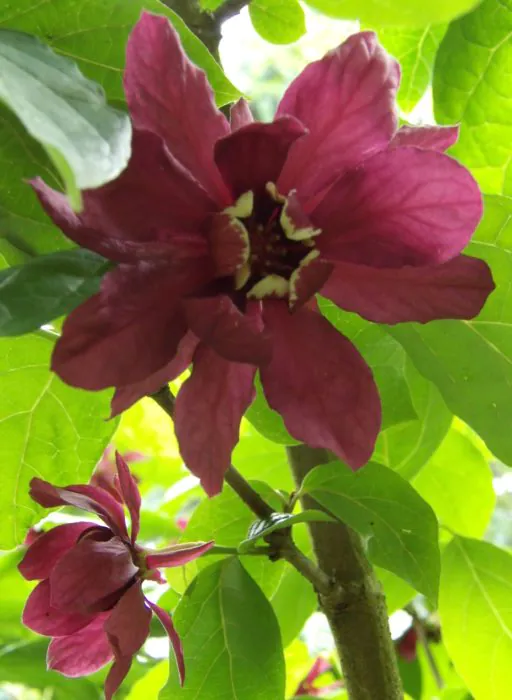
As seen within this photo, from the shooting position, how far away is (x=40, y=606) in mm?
411

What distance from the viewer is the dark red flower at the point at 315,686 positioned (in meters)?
0.94

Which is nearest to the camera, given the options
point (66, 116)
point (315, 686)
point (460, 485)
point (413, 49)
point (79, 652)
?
point (66, 116)

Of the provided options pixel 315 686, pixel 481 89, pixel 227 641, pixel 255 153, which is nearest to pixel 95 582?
pixel 227 641

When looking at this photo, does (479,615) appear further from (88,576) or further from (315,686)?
(315,686)

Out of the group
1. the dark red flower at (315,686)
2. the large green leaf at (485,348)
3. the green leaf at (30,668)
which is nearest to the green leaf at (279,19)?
the large green leaf at (485,348)

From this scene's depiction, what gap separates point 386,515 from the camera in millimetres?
448

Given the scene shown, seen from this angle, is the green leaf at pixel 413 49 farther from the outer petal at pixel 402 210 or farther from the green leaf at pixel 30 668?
the green leaf at pixel 30 668

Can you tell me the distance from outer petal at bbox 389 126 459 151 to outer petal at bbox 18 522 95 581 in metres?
0.24

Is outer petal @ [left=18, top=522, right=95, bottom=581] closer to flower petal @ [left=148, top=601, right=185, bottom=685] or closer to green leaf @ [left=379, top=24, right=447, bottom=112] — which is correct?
flower petal @ [left=148, top=601, right=185, bottom=685]

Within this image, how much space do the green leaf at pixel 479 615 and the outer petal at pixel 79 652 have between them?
9.9 inches

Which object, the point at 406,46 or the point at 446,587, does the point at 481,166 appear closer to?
the point at 406,46

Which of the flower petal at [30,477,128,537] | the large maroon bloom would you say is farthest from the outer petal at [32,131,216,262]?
the flower petal at [30,477,128,537]

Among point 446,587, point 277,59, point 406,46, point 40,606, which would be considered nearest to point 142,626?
point 40,606

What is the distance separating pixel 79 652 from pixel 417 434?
26 cm
